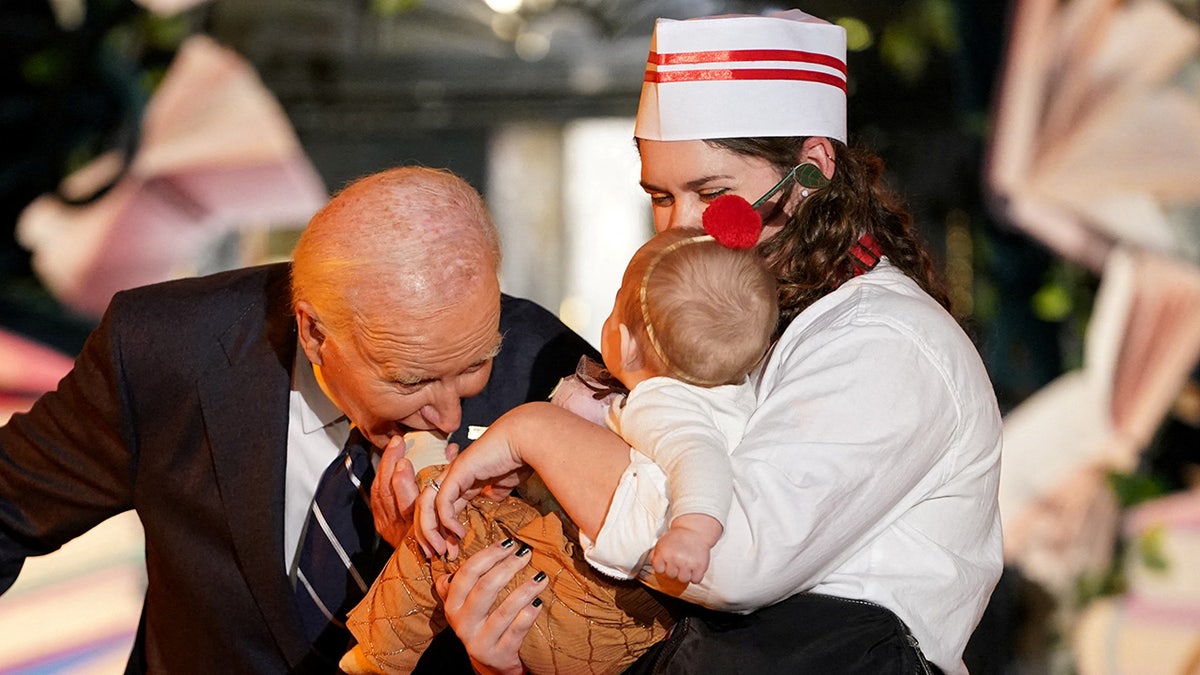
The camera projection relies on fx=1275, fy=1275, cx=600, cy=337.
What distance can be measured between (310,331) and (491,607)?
2.28 ft

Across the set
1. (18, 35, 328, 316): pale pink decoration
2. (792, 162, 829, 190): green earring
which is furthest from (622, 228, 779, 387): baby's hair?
(18, 35, 328, 316): pale pink decoration

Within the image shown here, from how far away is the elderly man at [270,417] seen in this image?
233cm

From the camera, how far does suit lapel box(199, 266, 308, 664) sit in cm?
259

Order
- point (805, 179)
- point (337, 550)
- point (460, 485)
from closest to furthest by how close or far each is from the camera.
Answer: point (460, 485) < point (805, 179) < point (337, 550)

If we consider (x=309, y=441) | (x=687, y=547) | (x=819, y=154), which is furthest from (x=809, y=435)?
(x=309, y=441)

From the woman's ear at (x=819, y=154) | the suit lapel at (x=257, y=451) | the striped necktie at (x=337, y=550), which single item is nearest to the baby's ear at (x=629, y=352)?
the woman's ear at (x=819, y=154)

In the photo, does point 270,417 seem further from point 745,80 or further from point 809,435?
point 809,435

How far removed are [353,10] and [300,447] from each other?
236 centimetres

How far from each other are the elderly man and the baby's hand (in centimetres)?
73

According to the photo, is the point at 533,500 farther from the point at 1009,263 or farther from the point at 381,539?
the point at 1009,263

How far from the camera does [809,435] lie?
178 centimetres

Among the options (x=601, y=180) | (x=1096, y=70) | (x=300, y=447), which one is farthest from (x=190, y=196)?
(x=1096, y=70)

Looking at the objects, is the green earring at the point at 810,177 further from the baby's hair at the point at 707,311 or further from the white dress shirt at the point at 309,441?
the white dress shirt at the point at 309,441

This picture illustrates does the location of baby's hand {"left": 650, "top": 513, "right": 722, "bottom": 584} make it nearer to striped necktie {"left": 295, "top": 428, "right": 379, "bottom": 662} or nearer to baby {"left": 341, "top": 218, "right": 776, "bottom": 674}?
baby {"left": 341, "top": 218, "right": 776, "bottom": 674}
